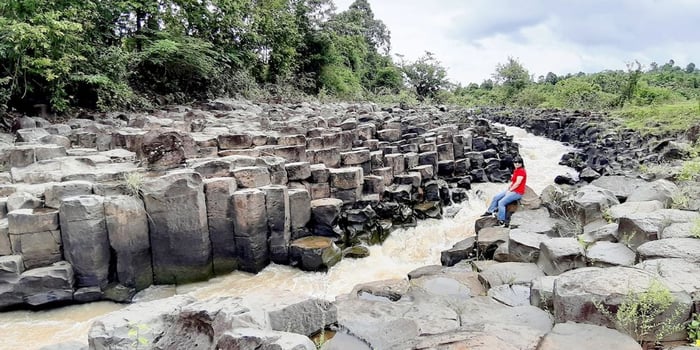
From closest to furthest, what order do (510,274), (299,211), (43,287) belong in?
A: (510,274) → (43,287) → (299,211)

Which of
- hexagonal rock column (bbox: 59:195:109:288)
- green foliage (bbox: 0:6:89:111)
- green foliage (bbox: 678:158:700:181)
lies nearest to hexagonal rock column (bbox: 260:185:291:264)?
hexagonal rock column (bbox: 59:195:109:288)

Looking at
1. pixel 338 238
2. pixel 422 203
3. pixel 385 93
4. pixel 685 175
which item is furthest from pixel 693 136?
pixel 385 93

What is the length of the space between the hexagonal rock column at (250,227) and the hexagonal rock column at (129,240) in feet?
4.24

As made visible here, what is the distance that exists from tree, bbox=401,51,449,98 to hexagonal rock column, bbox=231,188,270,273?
2943 cm

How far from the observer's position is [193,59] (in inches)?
634

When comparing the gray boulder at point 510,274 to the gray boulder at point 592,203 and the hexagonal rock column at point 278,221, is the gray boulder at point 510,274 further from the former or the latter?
the hexagonal rock column at point 278,221

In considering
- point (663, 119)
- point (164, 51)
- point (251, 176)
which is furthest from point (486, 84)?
point (251, 176)

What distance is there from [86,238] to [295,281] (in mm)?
2950

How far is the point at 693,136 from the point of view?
12.2m

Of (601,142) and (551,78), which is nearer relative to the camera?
(601,142)

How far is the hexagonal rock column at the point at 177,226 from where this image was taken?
21.2ft

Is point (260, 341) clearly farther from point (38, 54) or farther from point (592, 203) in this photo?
point (38, 54)

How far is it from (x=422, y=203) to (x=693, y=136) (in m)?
8.03

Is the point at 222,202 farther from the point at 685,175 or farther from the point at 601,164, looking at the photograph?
the point at 601,164
